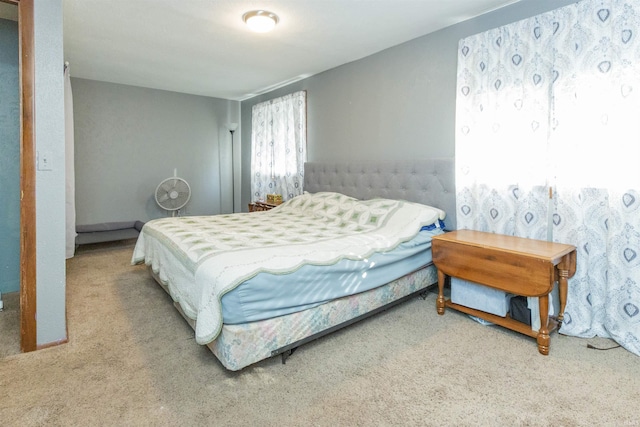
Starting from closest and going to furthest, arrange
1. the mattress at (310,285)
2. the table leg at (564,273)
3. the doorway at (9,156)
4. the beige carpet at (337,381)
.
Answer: the beige carpet at (337,381) → the mattress at (310,285) → the table leg at (564,273) → the doorway at (9,156)

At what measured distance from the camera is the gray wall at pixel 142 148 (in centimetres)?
459

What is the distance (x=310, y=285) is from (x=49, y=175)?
1573 mm

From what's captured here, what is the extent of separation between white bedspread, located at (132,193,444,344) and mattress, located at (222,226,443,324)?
4cm

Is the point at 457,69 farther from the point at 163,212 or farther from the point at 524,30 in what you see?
the point at 163,212

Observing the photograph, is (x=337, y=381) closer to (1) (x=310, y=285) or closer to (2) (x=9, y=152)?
(1) (x=310, y=285)

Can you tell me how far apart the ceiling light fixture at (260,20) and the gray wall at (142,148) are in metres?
2.92

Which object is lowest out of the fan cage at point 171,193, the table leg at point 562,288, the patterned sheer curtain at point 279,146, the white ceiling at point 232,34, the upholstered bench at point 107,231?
the table leg at point 562,288

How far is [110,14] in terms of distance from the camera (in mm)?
2676

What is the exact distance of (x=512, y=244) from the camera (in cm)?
215

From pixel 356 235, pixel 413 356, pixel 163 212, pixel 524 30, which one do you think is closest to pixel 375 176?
pixel 356 235

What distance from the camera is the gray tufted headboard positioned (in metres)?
2.84

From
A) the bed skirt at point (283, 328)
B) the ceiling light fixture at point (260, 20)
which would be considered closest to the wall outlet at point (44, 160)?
the bed skirt at point (283, 328)

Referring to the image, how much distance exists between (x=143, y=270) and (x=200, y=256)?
1963 mm

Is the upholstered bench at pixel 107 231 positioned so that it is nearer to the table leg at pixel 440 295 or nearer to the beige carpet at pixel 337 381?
the beige carpet at pixel 337 381
